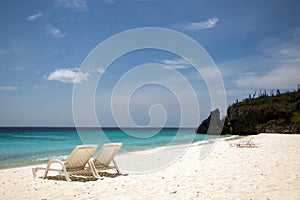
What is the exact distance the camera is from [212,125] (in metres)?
60.3

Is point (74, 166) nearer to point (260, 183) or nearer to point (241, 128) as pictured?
point (260, 183)

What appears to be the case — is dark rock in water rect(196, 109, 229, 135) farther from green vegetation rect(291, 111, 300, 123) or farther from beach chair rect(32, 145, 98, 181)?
beach chair rect(32, 145, 98, 181)

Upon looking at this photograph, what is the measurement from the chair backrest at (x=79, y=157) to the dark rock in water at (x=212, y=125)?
5054cm

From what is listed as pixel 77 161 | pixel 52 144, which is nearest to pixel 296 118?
pixel 52 144

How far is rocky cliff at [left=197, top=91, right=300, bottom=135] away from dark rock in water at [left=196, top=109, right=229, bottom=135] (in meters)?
4.02

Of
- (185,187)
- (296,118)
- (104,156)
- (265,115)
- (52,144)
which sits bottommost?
(185,187)

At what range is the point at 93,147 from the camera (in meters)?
7.38

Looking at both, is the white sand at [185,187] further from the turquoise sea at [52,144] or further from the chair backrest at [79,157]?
the turquoise sea at [52,144]

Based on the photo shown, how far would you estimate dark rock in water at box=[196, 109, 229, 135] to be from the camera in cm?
5797

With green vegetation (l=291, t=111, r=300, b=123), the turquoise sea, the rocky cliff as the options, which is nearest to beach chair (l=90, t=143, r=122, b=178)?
the turquoise sea

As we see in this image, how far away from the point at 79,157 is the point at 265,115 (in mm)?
40571

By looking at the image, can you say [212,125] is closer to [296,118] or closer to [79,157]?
→ [296,118]

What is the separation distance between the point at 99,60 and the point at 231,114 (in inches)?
1570

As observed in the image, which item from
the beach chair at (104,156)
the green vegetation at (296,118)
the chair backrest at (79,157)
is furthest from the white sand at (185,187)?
the green vegetation at (296,118)
